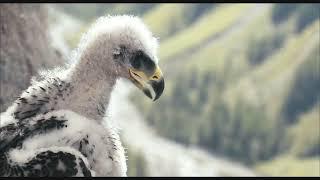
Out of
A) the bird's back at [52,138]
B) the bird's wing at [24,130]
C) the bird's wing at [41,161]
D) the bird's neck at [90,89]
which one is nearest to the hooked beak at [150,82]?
the bird's neck at [90,89]

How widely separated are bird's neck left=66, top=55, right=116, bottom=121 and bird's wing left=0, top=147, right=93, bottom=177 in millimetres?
672

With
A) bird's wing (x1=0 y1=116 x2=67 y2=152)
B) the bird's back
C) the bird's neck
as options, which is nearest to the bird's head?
the bird's neck

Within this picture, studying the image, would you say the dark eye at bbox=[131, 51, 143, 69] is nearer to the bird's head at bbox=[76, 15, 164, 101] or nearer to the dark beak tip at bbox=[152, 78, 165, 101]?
the bird's head at bbox=[76, 15, 164, 101]

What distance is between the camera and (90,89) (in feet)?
22.9

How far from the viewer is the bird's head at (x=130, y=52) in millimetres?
6746

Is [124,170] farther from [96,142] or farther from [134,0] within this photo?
[134,0]

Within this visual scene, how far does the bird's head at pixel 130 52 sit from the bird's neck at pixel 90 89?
119mm

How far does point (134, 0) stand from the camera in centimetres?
2034

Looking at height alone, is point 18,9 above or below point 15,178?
above

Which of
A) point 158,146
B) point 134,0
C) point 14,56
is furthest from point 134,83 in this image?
→ point 158,146

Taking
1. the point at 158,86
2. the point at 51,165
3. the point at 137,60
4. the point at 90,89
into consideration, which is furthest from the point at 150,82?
the point at 51,165

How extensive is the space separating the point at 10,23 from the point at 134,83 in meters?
9.48

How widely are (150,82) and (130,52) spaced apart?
14.7 inches

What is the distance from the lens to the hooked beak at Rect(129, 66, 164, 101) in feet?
22.1
